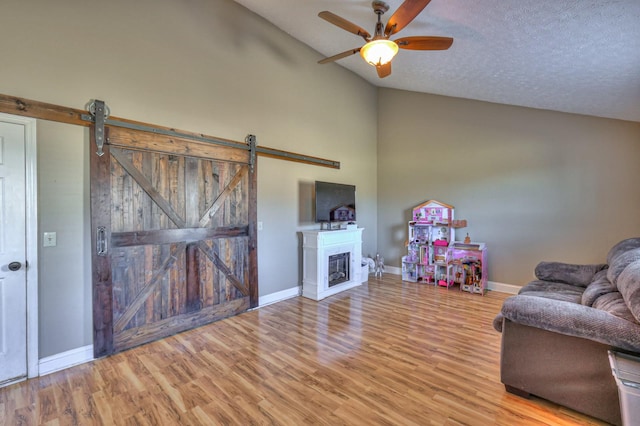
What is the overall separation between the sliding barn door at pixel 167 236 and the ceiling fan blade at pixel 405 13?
2.22 metres

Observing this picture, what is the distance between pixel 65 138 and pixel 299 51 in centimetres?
328

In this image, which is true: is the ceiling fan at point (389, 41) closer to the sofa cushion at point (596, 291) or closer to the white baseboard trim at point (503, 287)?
the sofa cushion at point (596, 291)

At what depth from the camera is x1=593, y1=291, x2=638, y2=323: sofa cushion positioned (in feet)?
5.60

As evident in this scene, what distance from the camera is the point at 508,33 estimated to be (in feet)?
8.02

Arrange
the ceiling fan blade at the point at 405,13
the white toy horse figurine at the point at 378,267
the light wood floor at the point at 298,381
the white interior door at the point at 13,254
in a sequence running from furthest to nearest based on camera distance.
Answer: the white toy horse figurine at the point at 378,267, the white interior door at the point at 13,254, the ceiling fan blade at the point at 405,13, the light wood floor at the point at 298,381

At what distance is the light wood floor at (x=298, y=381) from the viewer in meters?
1.91

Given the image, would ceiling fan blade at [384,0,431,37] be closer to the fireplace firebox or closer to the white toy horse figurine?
the fireplace firebox

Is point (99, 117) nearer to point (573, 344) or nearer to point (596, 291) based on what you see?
point (573, 344)

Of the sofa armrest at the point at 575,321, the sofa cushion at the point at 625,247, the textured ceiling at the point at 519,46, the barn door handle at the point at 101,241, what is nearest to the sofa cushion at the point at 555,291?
the sofa cushion at the point at 625,247

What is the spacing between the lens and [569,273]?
3.18 meters

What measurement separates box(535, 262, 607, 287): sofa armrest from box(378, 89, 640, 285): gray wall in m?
1.10

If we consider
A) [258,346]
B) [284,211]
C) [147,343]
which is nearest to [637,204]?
[284,211]

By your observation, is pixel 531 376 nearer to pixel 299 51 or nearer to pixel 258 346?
pixel 258 346

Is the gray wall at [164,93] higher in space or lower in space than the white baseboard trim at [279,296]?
higher
